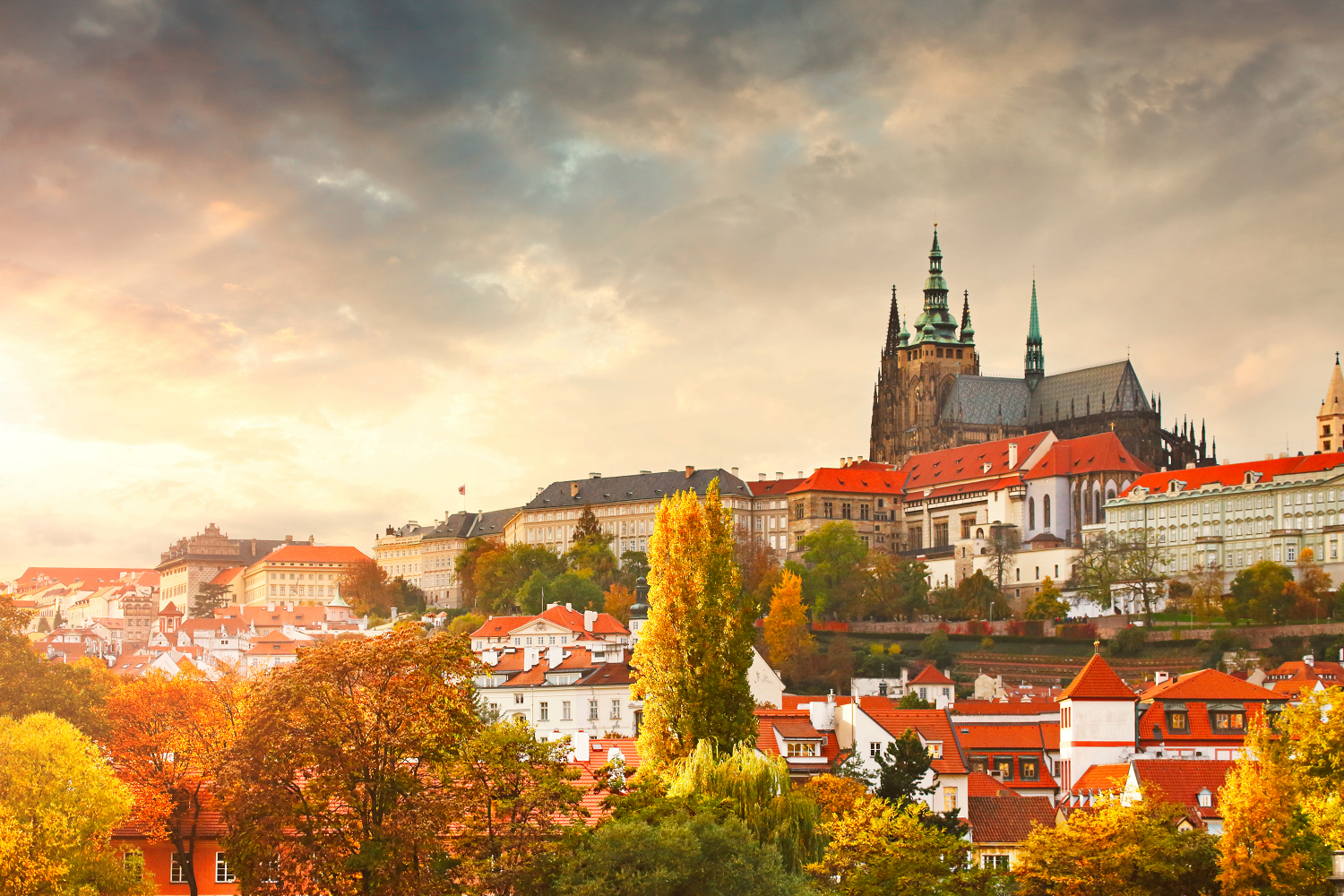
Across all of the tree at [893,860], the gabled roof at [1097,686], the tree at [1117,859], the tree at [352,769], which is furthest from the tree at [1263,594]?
the tree at [352,769]

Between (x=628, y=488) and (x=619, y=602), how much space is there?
4769cm

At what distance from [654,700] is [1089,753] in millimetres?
32456

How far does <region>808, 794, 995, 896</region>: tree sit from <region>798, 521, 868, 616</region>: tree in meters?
89.2

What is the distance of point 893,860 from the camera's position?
4475 cm

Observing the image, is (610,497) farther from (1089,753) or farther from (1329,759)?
(1329,759)

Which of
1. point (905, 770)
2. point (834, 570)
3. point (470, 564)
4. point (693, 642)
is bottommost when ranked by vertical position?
point (905, 770)

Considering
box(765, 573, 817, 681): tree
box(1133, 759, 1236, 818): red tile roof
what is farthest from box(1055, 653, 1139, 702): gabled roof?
box(765, 573, 817, 681): tree

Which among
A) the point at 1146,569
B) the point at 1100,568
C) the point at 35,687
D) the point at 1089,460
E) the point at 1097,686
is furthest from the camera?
the point at 1089,460

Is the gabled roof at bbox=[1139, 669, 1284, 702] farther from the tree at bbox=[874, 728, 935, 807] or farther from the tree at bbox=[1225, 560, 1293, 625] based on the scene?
the tree at bbox=[1225, 560, 1293, 625]

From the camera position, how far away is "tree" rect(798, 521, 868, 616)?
136 m

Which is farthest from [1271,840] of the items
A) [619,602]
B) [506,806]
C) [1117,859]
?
[619,602]

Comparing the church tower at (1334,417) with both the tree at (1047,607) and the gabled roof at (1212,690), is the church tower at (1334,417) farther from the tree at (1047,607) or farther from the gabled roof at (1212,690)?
the gabled roof at (1212,690)

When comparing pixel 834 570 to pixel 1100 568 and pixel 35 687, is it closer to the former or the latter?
pixel 1100 568

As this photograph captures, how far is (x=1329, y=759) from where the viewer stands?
41.7 meters
